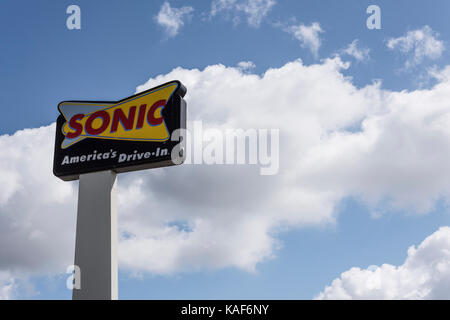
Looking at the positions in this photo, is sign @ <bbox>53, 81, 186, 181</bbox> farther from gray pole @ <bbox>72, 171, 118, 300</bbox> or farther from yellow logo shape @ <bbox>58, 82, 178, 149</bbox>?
gray pole @ <bbox>72, 171, 118, 300</bbox>

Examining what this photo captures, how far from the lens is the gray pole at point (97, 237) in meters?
13.8

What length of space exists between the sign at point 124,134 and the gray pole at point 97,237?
1.97 ft

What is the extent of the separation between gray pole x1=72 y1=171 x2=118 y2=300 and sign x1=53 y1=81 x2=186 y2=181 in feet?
1.97

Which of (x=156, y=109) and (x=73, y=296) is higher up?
(x=156, y=109)

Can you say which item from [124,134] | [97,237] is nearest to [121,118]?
[124,134]

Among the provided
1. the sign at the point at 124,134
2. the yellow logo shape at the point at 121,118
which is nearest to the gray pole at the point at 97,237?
the sign at the point at 124,134

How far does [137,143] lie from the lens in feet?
50.6

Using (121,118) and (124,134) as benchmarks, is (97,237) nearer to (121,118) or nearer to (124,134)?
(124,134)

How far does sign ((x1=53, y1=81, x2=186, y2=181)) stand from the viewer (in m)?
15.1
